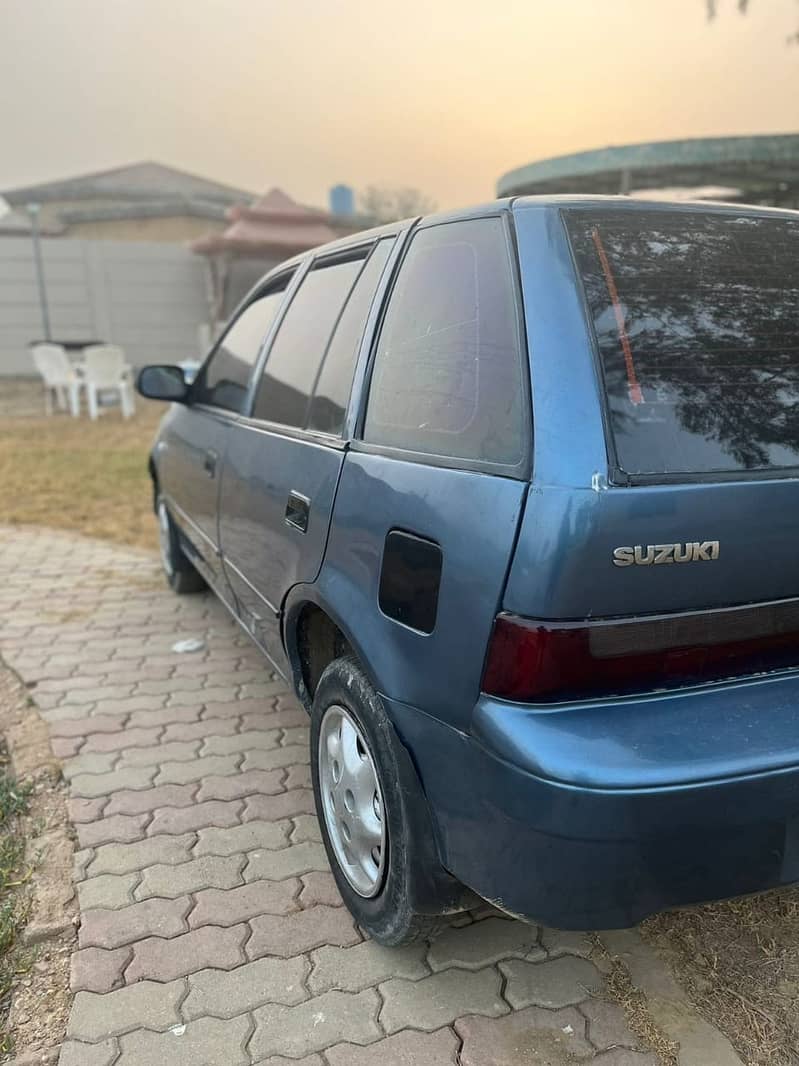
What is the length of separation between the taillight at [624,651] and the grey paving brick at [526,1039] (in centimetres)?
90

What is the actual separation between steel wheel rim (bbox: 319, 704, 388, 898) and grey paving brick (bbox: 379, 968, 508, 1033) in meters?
0.24

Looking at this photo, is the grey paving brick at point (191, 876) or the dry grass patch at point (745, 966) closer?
the dry grass patch at point (745, 966)

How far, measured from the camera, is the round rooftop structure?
11.6 m

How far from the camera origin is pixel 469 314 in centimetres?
186

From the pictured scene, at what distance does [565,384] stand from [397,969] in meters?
1.51

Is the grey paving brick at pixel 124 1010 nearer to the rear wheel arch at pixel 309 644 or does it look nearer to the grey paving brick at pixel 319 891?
the grey paving brick at pixel 319 891

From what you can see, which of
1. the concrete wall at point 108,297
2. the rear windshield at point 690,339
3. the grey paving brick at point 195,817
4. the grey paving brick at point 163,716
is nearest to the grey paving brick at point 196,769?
the grey paving brick at point 195,817

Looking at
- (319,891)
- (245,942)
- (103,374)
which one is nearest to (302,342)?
(319,891)

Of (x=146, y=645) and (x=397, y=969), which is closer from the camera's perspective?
(x=397, y=969)

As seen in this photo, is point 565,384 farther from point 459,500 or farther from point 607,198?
point 607,198

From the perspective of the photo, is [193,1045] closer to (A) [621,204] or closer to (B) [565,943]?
(B) [565,943]

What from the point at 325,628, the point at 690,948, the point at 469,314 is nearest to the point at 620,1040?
the point at 690,948

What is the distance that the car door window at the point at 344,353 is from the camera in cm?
229

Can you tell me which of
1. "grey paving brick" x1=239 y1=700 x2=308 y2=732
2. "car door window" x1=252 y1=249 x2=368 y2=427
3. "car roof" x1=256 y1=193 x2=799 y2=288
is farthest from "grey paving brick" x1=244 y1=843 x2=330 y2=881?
"car roof" x1=256 y1=193 x2=799 y2=288
